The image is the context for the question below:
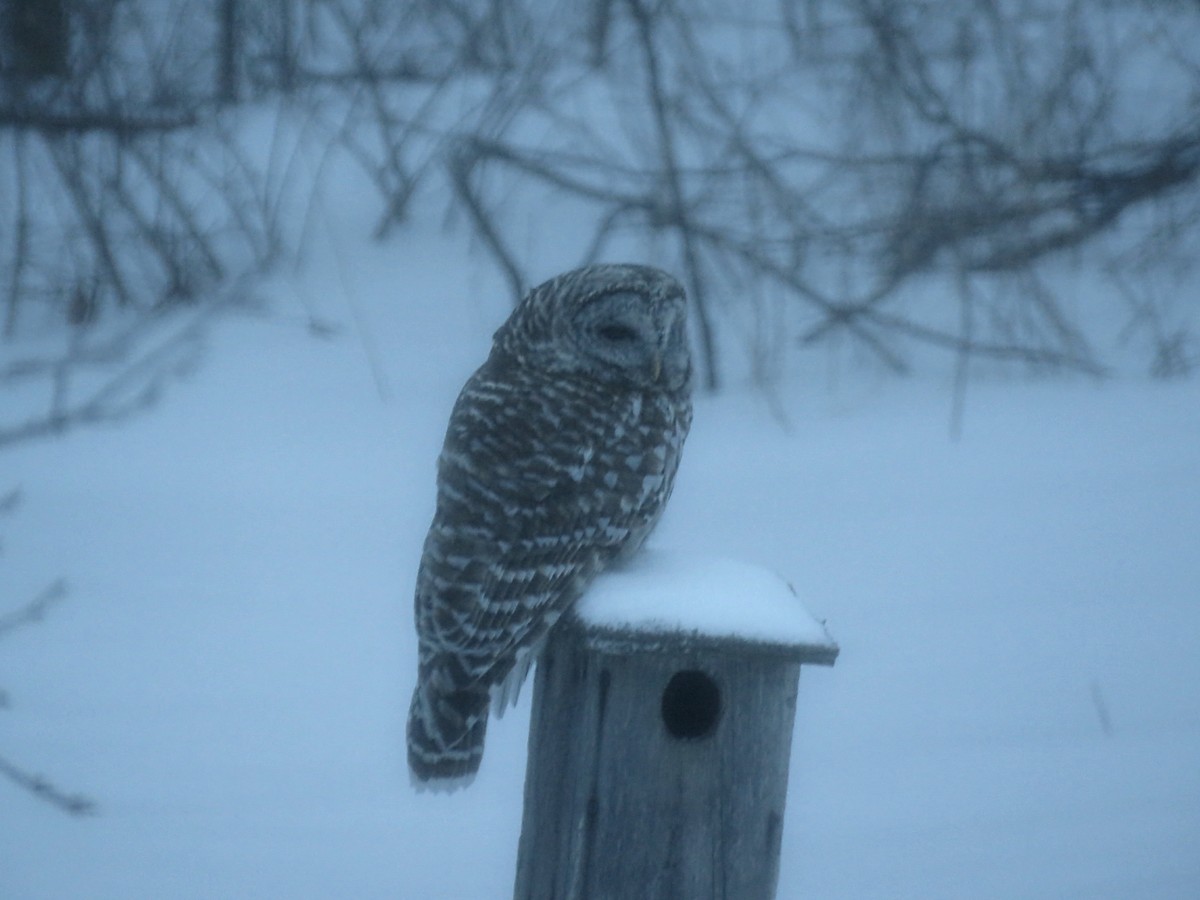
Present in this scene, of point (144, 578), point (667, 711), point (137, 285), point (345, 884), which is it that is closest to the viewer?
point (667, 711)

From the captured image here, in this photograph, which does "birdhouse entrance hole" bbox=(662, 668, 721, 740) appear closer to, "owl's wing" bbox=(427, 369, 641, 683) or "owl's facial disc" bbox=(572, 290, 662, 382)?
"owl's wing" bbox=(427, 369, 641, 683)

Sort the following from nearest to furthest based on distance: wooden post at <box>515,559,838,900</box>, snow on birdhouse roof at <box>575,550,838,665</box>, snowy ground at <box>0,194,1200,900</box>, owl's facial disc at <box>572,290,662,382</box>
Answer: snow on birdhouse roof at <box>575,550,838,665</box>
wooden post at <box>515,559,838,900</box>
owl's facial disc at <box>572,290,662,382</box>
snowy ground at <box>0,194,1200,900</box>

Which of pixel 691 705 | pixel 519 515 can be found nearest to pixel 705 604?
pixel 691 705

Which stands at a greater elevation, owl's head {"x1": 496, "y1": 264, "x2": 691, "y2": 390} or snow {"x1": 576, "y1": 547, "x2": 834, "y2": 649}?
owl's head {"x1": 496, "y1": 264, "x2": 691, "y2": 390}

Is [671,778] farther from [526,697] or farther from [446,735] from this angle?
[526,697]

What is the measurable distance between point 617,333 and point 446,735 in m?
1.17

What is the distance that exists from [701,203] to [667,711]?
18.6 ft

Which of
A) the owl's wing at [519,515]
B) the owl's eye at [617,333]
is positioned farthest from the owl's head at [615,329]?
the owl's wing at [519,515]

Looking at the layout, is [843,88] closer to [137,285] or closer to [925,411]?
[925,411]

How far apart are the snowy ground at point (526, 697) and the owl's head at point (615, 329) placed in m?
1.69

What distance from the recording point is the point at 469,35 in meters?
9.58

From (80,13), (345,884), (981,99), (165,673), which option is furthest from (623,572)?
(981,99)

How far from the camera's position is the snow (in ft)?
7.35

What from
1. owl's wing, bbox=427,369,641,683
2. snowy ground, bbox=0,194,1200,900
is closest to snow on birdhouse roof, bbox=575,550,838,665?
owl's wing, bbox=427,369,641,683
